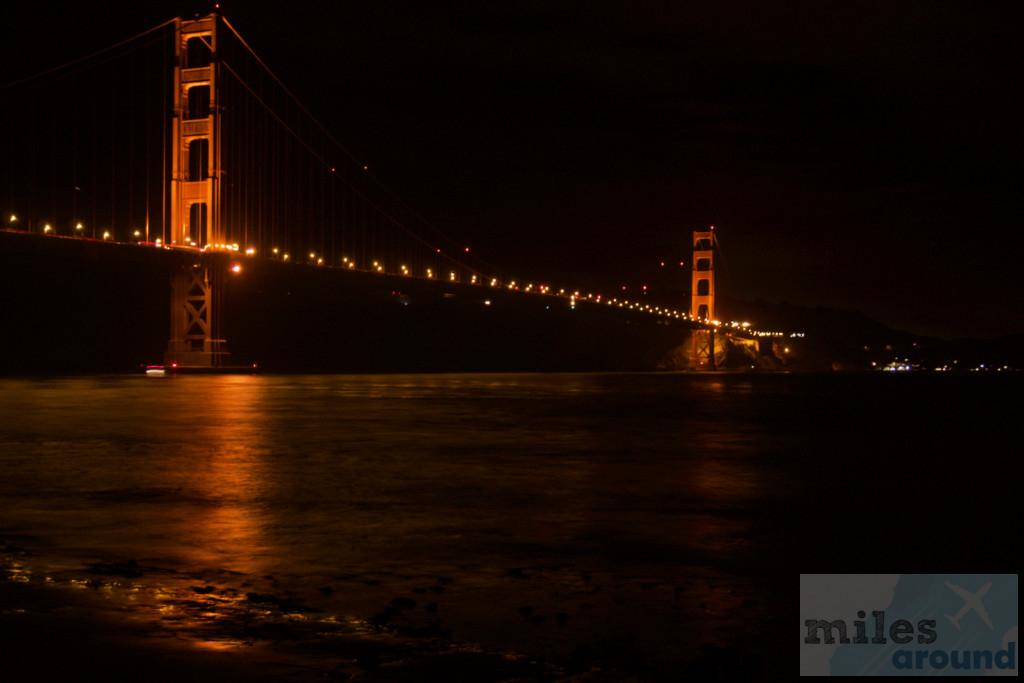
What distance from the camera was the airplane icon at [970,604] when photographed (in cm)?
372

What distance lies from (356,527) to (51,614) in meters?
2.19

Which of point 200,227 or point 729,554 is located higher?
point 200,227

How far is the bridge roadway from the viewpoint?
49.9 metres

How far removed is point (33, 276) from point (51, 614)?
8116 centimetres

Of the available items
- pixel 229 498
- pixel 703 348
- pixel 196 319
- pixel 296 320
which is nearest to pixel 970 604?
pixel 229 498

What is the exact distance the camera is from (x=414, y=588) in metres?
4.22

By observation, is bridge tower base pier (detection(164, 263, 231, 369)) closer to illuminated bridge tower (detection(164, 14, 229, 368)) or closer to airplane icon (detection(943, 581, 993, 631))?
illuminated bridge tower (detection(164, 14, 229, 368))

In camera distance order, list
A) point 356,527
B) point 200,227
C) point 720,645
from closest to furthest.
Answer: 1. point 720,645
2. point 356,527
3. point 200,227

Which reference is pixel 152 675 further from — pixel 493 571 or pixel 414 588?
pixel 493 571

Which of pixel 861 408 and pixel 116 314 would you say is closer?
pixel 861 408

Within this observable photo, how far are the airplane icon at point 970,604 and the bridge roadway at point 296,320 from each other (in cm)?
3971

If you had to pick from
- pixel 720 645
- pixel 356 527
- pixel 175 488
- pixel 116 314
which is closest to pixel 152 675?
pixel 720 645

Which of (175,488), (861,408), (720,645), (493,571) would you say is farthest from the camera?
(861,408)

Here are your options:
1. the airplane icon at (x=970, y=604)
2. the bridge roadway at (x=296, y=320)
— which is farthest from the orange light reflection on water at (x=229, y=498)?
the bridge roadway at (x=296, y=320)
